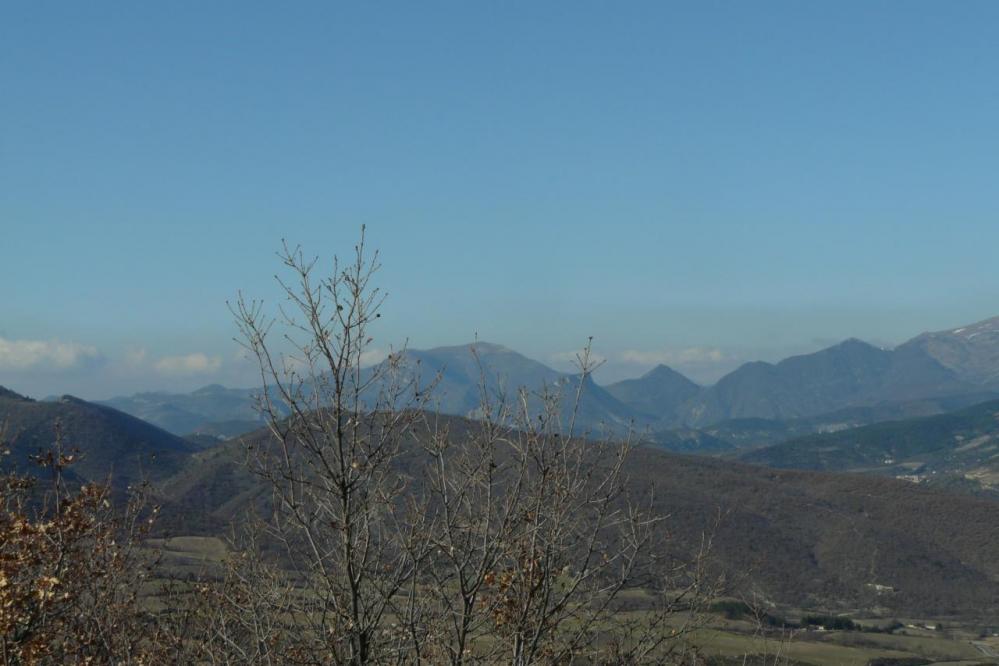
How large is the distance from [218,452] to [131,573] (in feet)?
472

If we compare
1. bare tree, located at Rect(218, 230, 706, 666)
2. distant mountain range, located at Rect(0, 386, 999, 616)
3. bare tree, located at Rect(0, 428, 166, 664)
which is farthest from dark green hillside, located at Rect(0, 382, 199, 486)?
bare tree, located at Rect(218, 230, 706, 666)

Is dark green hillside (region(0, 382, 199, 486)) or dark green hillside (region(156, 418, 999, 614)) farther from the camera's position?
dark green hillside (region(0, 382, 199, 486))

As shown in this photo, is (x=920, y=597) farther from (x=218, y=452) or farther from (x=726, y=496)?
(x=218, y=452)

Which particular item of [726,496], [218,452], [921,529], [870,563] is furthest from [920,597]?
[218,452]

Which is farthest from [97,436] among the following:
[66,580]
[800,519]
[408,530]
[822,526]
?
[408,530]

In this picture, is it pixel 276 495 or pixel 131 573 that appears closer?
pixel 276 495

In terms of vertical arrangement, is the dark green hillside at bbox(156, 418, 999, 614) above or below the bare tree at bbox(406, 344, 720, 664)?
below

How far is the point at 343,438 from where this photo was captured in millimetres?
10508

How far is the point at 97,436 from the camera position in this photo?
165000 millimetres

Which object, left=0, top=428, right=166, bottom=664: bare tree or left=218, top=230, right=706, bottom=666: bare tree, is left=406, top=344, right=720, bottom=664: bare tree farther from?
left=0, top=428, right=166, bottom=664: bare tree

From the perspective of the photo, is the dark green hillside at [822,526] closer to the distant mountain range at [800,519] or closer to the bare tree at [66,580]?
the distant mountain range at [800,519]

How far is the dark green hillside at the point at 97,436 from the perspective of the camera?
5684 inches

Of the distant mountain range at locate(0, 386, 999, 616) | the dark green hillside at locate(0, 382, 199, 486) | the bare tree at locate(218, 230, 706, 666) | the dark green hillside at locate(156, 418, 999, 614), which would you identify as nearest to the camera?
the bare tree at locate(218, 230, 706, 666)

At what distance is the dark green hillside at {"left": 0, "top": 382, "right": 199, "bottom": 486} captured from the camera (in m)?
144
